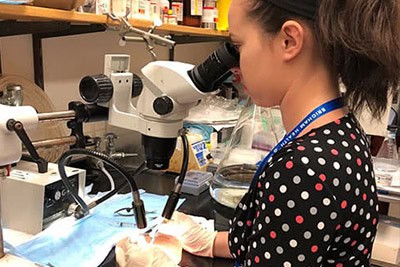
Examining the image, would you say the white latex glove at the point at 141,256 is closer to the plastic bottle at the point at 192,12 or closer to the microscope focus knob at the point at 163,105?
the microscope focus knob at the point at 163,105

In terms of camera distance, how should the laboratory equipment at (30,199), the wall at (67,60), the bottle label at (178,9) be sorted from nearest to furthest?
the laboratory equipment at (30,199) → the wall at (67,60) → the bottle label at (178,9)

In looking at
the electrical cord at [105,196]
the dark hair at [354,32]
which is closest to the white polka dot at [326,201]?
the dark hair at [354,32]

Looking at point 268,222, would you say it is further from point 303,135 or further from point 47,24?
point 47,24

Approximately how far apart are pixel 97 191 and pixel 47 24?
1.72 ft

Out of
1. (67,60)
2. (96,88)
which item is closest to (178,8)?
(67,60)

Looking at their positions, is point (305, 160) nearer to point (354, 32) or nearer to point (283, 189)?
point (283, 189)

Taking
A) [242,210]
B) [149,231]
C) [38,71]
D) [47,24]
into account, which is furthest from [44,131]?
[242,210]

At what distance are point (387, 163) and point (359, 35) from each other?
43.3 inches

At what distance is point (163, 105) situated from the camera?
33.4 inches

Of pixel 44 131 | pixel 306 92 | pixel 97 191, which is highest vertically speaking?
pixel 306 92

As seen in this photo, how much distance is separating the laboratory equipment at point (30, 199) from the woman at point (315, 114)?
0.56 m

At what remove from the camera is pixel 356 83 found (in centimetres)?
65

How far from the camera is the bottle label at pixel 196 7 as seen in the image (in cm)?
169

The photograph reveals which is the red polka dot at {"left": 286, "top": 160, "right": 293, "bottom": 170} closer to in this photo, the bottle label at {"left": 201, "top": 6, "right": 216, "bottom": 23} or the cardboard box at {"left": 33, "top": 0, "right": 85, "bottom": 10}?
the cardboard box at {"left": 33, "top": 0, "right": 85, "bottom": 10}
